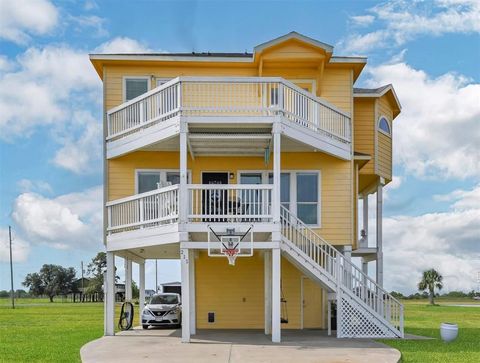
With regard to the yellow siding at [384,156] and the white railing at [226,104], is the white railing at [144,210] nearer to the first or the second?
the white railing at [226,104]

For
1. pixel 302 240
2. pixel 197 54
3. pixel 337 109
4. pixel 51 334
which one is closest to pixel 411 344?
pixel 302 240

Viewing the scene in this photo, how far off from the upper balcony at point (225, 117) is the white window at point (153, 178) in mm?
932

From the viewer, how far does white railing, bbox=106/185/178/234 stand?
16.9m

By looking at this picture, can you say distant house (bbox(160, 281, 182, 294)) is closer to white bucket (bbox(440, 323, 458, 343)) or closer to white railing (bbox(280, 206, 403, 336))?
white railing (bbox(280, 206, 403, 336))

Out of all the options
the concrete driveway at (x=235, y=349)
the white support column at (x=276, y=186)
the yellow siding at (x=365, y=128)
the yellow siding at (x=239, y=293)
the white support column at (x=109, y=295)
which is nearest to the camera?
the concrete driveway at (x=235, y=349)

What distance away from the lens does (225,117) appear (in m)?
17.1

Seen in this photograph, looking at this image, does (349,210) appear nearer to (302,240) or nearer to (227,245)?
(302,240)

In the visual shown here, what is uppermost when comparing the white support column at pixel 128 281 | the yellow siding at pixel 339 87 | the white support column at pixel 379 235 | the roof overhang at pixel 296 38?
the roof overhang at pixel 296 38

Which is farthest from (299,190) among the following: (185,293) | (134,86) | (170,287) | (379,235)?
(170,287)

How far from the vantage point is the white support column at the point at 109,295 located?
19000mm

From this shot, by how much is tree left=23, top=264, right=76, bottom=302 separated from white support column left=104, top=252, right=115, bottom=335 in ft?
289

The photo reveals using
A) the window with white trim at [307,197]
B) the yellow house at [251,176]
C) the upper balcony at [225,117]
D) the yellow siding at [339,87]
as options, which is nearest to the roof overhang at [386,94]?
the yellow house at [251,176]

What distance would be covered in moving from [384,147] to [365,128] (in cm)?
134

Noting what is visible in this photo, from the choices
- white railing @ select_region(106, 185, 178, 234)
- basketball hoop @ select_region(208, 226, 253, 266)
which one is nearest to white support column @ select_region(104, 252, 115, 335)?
white railing @ select_region(106, 185, 178, 234)
